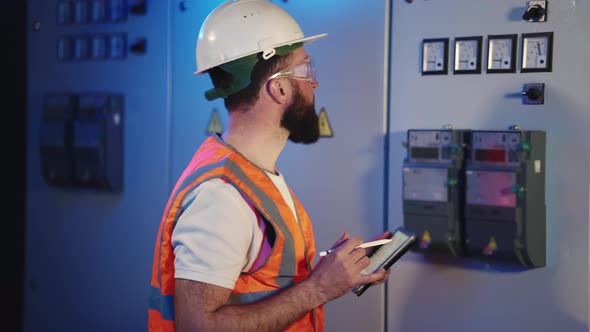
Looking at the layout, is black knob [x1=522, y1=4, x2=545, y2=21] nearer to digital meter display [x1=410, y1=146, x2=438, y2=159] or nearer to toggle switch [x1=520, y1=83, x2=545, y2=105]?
toggle switch [x1=520, y1=83, x2=545, y2=105]

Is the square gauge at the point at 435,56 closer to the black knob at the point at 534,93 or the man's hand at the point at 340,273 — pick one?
the black knob at the point at 534,93

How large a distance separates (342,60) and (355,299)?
106 centimetres

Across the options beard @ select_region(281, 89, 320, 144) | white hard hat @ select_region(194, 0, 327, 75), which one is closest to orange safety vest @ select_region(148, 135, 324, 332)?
beard @ select_region(281, 89, 320, 144)

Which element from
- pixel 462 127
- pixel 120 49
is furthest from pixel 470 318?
pixel 120 49

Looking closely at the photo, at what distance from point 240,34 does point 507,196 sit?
3.80 ft

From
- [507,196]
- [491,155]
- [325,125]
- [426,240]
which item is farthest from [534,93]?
[325,125]

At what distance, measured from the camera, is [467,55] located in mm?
2662

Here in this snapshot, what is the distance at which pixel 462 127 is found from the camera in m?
2.68

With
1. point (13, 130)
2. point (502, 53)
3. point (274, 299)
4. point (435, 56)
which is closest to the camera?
point (274, 299)

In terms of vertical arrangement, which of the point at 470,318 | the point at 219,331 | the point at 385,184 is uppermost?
the point at 385,184

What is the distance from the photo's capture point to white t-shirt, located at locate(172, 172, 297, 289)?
170cm

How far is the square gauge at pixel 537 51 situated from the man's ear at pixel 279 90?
102cm

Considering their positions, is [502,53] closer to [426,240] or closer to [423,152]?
[423,152]

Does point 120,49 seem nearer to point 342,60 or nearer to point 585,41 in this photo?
point 342,60
